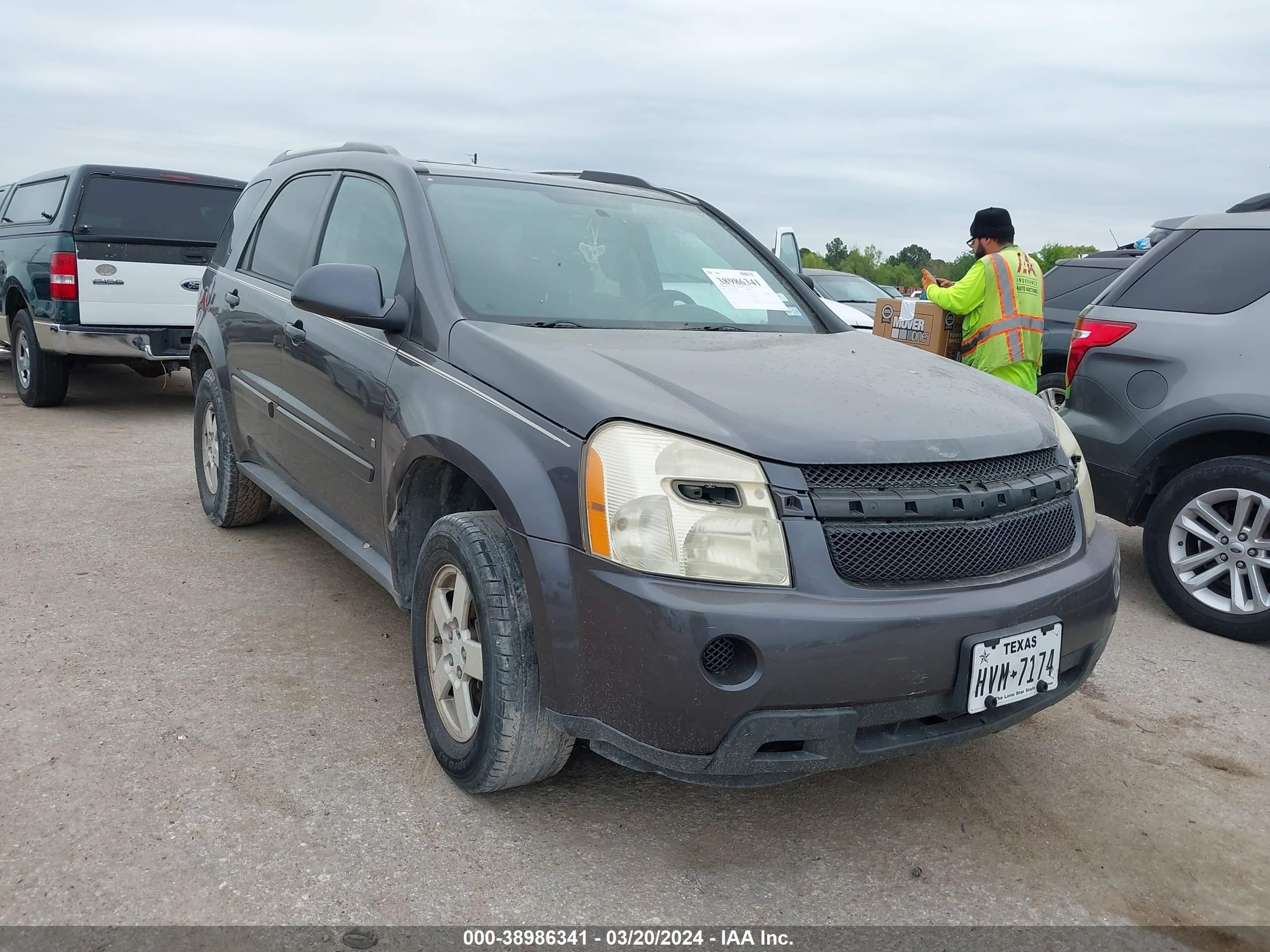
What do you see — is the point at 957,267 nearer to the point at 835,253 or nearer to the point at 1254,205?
the point at 835,253

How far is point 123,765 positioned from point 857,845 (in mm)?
1970

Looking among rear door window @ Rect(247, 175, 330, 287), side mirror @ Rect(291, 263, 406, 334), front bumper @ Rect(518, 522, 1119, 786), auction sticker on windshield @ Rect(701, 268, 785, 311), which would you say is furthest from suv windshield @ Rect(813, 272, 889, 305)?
front bumper @ Rect(518, 522, 1119, 786)

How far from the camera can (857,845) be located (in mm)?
2668

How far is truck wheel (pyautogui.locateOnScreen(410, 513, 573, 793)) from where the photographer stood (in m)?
2.49

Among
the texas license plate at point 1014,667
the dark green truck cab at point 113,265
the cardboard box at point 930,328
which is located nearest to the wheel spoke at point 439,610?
the texas license plate at point 1014,667

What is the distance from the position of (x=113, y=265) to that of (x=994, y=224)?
6522 mm

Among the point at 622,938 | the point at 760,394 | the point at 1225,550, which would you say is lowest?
the point at 622,938

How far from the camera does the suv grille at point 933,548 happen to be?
2.30m

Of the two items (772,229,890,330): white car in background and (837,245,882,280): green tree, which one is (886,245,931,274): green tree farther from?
(772,229,890,330): white car in background

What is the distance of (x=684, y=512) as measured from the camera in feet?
7.42

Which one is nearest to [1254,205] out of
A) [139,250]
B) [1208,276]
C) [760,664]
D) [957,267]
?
[1208,276]

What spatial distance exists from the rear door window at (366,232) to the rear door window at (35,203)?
570 cm

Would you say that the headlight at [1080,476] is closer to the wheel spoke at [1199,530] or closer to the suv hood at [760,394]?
the suv hood at [760,394]

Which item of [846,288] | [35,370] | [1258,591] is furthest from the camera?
[846,288]
